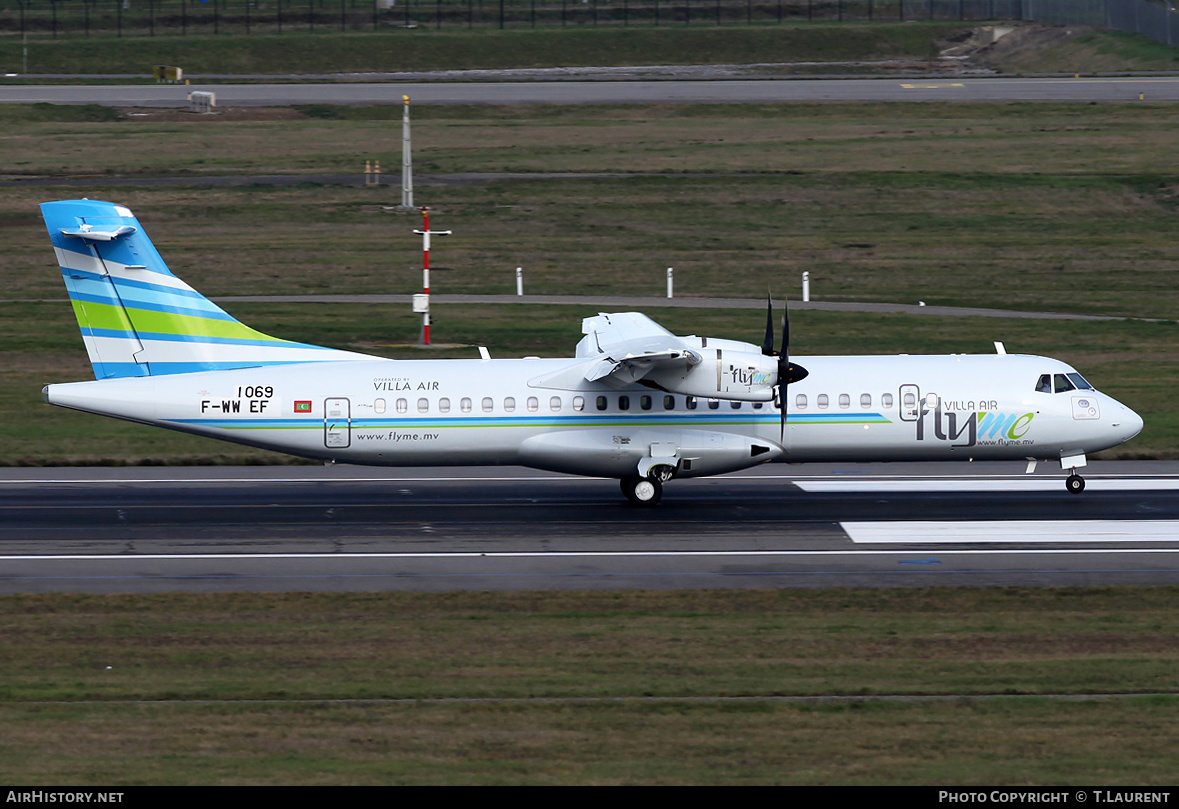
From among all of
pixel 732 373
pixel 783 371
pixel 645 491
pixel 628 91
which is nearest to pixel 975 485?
pixel 783 371

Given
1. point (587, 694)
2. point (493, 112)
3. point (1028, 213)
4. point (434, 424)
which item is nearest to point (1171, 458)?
point (434, 424)

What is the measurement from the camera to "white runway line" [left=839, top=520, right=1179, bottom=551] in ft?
85.1

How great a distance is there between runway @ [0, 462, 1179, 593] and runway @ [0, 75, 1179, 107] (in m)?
53.1

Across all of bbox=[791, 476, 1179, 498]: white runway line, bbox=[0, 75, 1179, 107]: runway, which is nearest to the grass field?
bbox=[791, 476, 1179, 498]: white runway line

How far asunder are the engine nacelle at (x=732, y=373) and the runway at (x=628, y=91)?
56.9 meters

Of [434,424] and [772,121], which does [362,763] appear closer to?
[434,424]

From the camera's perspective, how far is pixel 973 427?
28578 mm

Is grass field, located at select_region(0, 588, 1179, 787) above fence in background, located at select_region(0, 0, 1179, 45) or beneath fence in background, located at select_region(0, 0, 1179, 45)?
beneath

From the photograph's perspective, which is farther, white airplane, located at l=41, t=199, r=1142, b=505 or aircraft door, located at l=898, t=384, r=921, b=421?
aircraft door, located at l=898, t=384, r=921, b=421

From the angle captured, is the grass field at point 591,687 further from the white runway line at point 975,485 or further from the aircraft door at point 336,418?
the white runway line at point 975,485

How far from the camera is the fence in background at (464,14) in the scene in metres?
113

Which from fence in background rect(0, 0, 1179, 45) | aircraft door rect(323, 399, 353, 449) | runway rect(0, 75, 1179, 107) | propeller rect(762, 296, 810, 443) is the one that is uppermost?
fence in background rect(0, 0, 1179, 45)

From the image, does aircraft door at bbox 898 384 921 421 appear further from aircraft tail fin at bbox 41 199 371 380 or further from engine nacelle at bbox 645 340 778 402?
aircraft tail fin at bbox 41 199 371 380

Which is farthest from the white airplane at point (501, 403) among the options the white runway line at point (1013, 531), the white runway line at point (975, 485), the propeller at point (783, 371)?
the white runway line at point (1013, 531)
